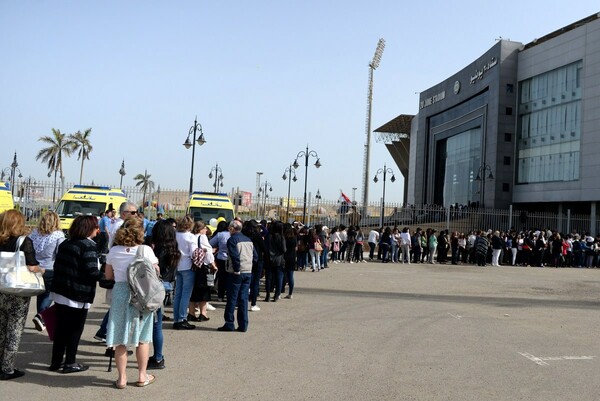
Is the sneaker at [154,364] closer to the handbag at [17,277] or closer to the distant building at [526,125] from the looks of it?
the handbag at [17,277]

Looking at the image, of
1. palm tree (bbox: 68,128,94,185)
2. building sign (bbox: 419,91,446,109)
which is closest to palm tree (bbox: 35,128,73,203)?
palm tree (bbox: 68,128,94,185)

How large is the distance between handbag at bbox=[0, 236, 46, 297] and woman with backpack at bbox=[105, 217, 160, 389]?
715mm

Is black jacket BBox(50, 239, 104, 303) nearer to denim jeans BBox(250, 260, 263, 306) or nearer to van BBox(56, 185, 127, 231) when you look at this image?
denim jeans BBox(250, 260, 263, 306)

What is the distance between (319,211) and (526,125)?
27.4 m

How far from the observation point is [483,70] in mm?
55312

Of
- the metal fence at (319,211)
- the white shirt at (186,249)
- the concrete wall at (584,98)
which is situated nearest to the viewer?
the white shirt at (186,249)

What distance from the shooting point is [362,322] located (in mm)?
10109

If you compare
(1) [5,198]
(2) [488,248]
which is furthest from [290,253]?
(2) [488,248]

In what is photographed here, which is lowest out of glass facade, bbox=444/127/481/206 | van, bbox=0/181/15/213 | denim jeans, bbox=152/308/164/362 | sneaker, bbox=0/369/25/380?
sneaker, bbox=0/369/25/380

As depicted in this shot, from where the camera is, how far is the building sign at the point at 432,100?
66750 millimetres

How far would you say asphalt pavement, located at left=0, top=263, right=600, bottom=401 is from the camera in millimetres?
5875

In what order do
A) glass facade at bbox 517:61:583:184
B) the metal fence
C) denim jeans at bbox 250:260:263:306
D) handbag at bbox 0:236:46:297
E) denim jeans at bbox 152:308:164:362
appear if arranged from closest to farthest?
1. handbag at bbox 0:236:46:297
2. denim jeans at bbox 152:308:164:362
3. denim jeans at bbox 250:260:263:306
4. the metal fence
5. glass facade at bbox 517:61:583:184

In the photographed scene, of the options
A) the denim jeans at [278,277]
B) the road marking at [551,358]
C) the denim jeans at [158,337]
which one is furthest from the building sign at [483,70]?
the denim jeans at [158,337]

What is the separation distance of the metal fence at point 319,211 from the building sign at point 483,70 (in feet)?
62.6
